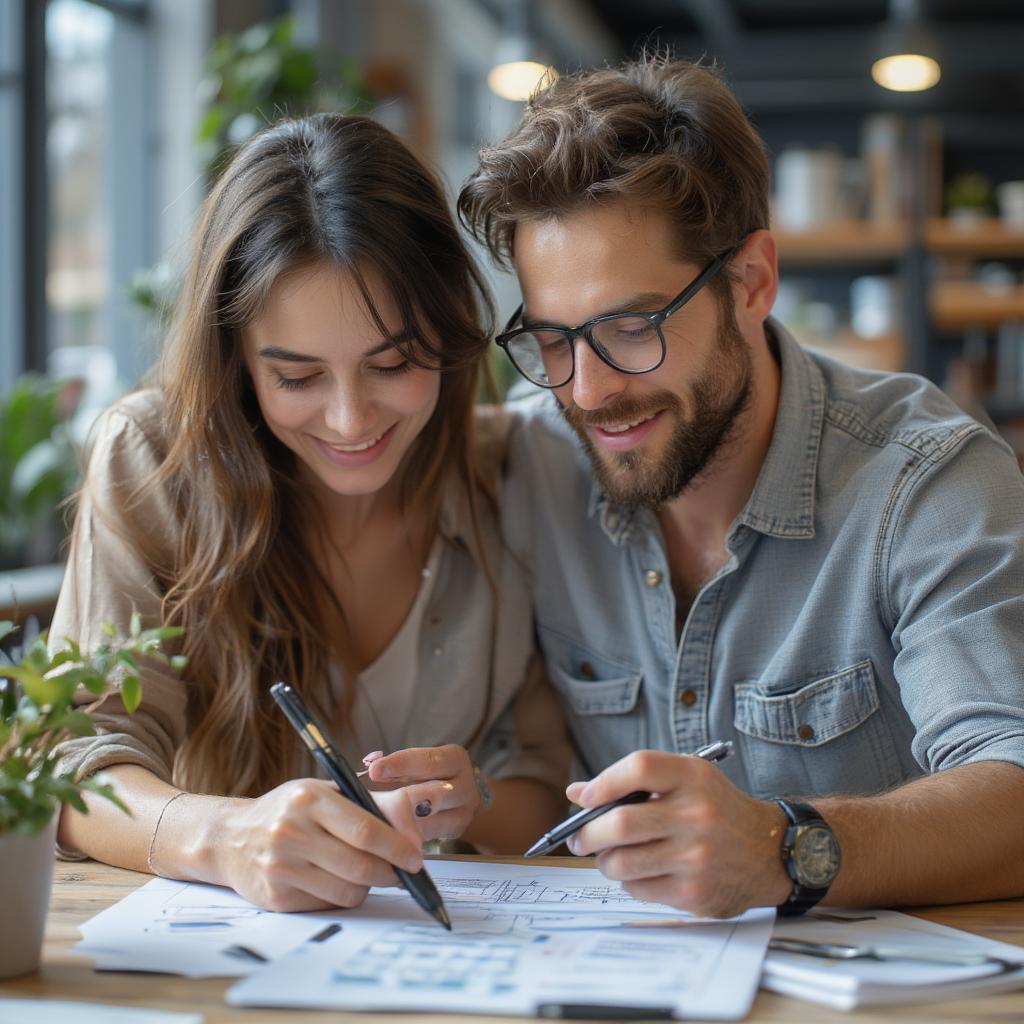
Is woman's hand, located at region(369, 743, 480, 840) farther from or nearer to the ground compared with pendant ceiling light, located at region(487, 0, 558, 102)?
nearer to the ground

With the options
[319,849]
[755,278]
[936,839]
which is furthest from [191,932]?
[755,278]

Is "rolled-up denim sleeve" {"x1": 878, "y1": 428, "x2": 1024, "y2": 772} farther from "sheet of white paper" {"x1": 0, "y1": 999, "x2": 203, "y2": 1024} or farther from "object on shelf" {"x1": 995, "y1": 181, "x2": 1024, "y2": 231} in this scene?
"object on shelf" {"x1": 995, "y1": 181, "x2": 1024, "y2": 231}

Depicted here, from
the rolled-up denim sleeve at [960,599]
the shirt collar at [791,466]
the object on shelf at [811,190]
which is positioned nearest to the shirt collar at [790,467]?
the shirt collar at [791,466]

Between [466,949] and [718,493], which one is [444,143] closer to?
[718,493]

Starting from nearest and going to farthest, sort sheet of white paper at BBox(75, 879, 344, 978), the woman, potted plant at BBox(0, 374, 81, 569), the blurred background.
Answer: sheet of white paper at BBox(75, 879, 344, 978), the woman, potted plant at BBox(0, 374, 81, 569), the blurred background

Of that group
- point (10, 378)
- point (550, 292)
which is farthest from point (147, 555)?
point (10, 378)

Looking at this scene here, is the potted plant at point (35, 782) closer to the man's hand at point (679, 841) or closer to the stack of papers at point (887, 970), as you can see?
the man's hand at point (679, 841)

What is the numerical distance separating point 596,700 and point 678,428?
363mm

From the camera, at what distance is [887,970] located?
96 cm

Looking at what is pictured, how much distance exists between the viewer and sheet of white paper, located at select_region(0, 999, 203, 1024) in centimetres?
90

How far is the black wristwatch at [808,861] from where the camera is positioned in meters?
1.10

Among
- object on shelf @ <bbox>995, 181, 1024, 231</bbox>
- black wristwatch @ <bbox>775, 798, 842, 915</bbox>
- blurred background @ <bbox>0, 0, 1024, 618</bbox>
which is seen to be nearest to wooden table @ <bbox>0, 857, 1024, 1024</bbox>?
black wristwatch @ <bbox>775, 798, 842, 915</bbox>

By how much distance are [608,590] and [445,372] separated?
34 centimetres

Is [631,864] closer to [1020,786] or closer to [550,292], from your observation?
[1020,786]
